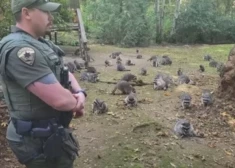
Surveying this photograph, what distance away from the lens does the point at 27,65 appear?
104 inches

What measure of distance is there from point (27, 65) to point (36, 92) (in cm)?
18

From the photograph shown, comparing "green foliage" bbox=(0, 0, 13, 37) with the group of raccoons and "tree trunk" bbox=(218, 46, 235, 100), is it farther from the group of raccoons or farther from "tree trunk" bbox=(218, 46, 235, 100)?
"tree trunk" bbox=(218, 46, 235, 100)

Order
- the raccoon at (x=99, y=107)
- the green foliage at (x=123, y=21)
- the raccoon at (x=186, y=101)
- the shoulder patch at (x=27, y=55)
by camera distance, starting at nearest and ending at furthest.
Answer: the shoulder patch at (x=27, y=55), the raccoon at (x=99, y=107), the raccoon at (x=186, y=101), the green foliage at (x=123, y=21)

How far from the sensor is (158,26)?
72.2ft

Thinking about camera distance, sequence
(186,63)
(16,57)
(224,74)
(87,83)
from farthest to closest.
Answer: (186,63)
(87,83)
(224,74)
(16,57)

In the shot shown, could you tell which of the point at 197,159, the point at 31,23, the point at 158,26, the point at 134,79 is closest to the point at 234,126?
the point at 197,159

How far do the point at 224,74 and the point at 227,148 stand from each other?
73.5 inches

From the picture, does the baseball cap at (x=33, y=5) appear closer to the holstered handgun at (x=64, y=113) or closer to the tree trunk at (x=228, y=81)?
the holstered handgun at (x=64, y=113)

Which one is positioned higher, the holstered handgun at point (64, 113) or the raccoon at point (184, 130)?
the holstered handgun at point (64, 113)

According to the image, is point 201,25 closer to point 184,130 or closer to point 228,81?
point 228,81

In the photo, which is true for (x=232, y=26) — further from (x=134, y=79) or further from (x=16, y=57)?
(x=16, y=57)

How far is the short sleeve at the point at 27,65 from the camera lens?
8.69 ft

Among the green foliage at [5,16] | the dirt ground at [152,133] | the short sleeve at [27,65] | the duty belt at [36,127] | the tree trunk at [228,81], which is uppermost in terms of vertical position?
the green foliage at [5,16]

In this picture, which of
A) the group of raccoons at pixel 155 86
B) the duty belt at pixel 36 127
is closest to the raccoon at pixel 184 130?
the group of raccoons at pixel 155 86
